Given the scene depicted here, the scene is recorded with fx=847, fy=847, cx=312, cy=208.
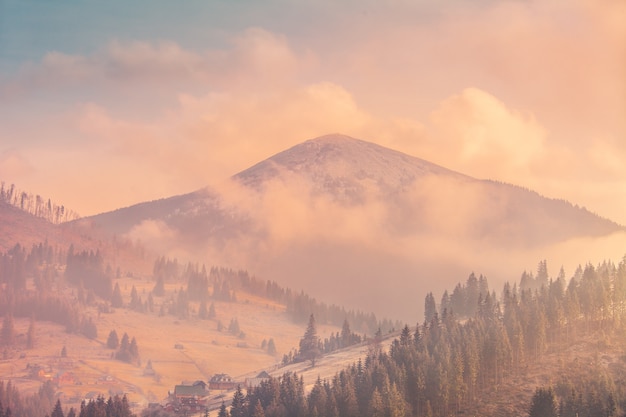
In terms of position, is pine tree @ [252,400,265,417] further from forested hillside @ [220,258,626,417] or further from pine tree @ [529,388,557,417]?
pine tree @ [529,388,557,417]

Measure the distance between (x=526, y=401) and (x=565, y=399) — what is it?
8917 mm

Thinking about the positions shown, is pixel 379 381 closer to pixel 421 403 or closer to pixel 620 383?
pixel 421 403

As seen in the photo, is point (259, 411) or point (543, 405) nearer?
point (543, 405)

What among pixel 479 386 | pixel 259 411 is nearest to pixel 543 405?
pixel 479 386

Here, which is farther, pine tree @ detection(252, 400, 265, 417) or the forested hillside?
pine tree @ detection(252, 400, 265, 417)

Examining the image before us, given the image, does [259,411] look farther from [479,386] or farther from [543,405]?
[543,405]

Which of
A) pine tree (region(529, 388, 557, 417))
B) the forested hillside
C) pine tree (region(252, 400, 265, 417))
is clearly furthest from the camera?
pine tree (region(252, 400, 265, 417))

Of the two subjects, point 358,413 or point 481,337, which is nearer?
point 358,413

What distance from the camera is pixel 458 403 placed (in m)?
179

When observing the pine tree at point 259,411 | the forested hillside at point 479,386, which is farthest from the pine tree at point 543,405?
the pine tree at point 259,411

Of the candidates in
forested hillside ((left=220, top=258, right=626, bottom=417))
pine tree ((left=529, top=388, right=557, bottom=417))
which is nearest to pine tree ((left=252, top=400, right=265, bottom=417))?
forested hillside ((left=220, top=258, right=626, bottom=417))

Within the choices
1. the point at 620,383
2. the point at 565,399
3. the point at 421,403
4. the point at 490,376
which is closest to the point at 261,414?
the point at 421,403

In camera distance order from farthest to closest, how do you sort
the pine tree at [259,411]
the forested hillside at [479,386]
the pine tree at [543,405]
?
the pine tree at [259,411] → the forested hillside at [479,386] → the pine tree at [543,405]

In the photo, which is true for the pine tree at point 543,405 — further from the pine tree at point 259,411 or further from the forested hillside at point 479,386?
the pine tree at point 259,411
